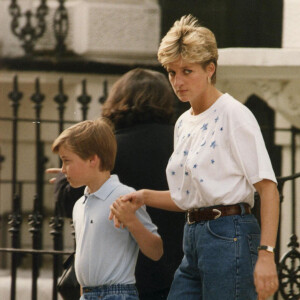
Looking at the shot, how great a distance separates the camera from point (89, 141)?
139 inches

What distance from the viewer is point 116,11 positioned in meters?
8.03

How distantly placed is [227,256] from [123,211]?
0.39 meters

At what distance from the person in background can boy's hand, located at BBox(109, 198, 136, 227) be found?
0.53m

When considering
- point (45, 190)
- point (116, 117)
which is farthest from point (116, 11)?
point (116, 117)

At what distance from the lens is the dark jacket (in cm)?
395

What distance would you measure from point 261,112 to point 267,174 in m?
3.59

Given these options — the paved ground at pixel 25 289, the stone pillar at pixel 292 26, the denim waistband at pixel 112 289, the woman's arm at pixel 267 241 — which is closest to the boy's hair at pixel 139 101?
the denim waistband at pixel 112 289

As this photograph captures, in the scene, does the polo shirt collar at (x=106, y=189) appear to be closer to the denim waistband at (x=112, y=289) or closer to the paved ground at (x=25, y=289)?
the denim waistband at (x=112, y=289)

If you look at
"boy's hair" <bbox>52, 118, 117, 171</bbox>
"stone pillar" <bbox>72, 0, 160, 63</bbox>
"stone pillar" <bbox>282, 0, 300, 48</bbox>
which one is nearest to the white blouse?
"boy's hair" <bbox>52, 118, 117, 171</bbox>

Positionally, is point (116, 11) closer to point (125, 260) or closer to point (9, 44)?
point (9, 44)

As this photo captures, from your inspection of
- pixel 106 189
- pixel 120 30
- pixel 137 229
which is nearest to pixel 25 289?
pixel 120 30

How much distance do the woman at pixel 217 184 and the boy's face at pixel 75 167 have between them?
0.21m

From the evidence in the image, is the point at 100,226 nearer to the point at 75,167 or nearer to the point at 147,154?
the point at 75,167

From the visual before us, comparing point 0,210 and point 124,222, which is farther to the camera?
point 0,210
